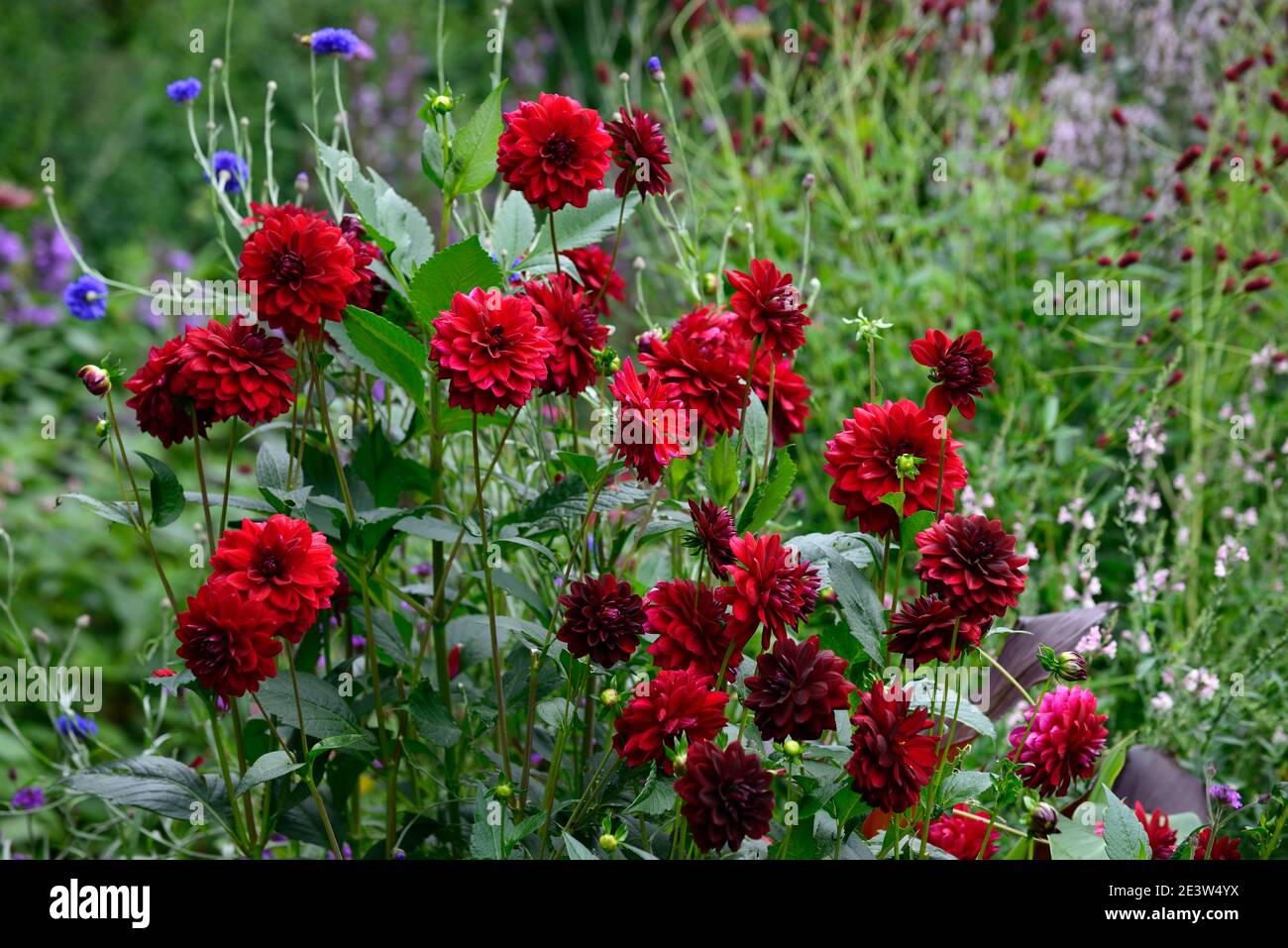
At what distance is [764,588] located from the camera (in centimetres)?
96

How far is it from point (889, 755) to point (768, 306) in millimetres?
395

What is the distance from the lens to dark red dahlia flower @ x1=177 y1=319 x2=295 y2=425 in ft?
3.46

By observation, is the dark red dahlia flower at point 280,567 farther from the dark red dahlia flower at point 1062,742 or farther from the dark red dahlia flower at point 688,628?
the dark red dahlia flower at point 1062,742

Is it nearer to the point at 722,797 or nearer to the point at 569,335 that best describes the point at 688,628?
the point at 722,797

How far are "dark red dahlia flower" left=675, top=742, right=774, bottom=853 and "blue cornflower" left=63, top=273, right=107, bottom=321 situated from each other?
0.99 m

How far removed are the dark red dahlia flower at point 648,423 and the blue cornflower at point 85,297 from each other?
31.2 inches

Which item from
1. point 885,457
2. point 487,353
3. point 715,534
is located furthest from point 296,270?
point 885,457

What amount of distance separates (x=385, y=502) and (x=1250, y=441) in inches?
64.3

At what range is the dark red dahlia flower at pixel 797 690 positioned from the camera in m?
0.94

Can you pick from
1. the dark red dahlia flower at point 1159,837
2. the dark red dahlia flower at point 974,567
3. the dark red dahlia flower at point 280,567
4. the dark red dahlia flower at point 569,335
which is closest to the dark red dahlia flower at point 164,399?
the dark red dahlia flower at point 280,567

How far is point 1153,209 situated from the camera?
8.32 ft

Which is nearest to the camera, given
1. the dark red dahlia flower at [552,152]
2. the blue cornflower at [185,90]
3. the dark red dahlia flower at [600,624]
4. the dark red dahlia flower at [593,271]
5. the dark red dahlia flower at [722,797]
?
the dark red dahlia flower at [722,797]

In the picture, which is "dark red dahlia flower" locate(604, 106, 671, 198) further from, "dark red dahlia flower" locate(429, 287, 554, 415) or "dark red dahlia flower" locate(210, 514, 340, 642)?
"dark red dahlia flower" locate(210, 514, 340, 642)
